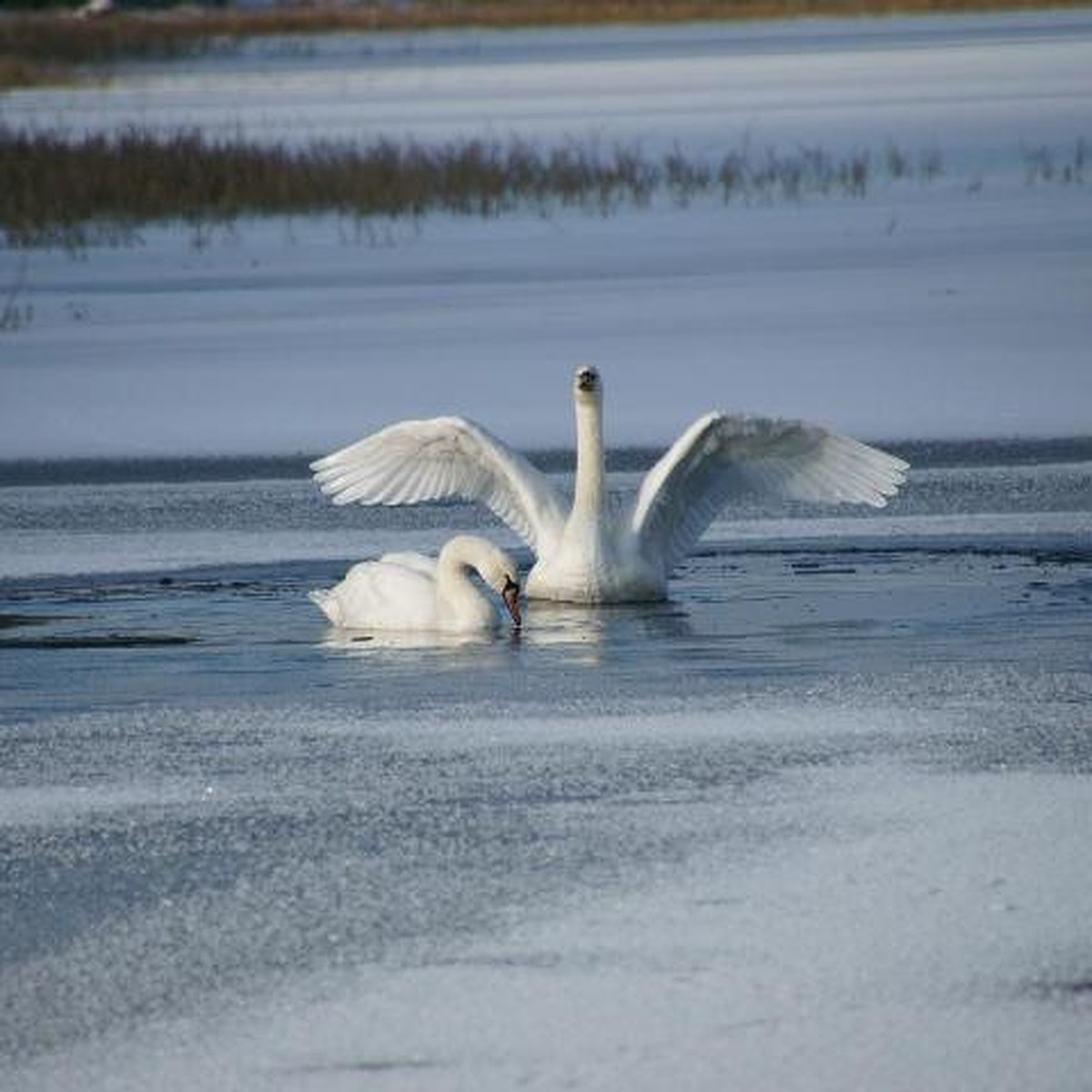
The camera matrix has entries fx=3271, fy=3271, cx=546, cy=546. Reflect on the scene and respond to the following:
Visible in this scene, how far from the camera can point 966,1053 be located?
4832 millimetres

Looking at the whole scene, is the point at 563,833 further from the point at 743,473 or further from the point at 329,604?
the point at 743,473

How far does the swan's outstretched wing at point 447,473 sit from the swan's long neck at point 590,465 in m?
0.20

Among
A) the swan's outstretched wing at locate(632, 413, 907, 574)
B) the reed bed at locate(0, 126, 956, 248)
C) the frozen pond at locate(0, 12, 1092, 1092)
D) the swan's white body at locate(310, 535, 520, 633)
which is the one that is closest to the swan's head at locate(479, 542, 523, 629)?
the swan's white body at locate(310, 535, 520, 633)

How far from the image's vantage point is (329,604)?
915cm

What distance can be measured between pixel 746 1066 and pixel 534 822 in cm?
165

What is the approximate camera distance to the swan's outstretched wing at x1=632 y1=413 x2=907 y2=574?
988cm

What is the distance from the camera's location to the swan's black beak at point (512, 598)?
9141mm

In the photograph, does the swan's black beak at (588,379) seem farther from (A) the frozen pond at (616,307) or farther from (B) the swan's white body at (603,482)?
(A) the frozen pond at (616,307)

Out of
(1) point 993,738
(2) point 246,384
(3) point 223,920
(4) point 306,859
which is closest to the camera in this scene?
(3) point 223,920

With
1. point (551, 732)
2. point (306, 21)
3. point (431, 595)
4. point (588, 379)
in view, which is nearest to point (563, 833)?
point (551, 732)

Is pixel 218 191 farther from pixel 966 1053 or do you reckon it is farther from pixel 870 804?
pixel 966 1053

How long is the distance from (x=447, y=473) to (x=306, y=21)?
2812 inches

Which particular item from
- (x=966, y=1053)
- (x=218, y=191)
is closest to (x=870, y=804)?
(x=966, y=1053)

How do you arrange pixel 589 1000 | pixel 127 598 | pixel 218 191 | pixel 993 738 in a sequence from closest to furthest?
pixel 589 1000 < pixel 993 738 < pixel 127 598 < pixel 218 191
